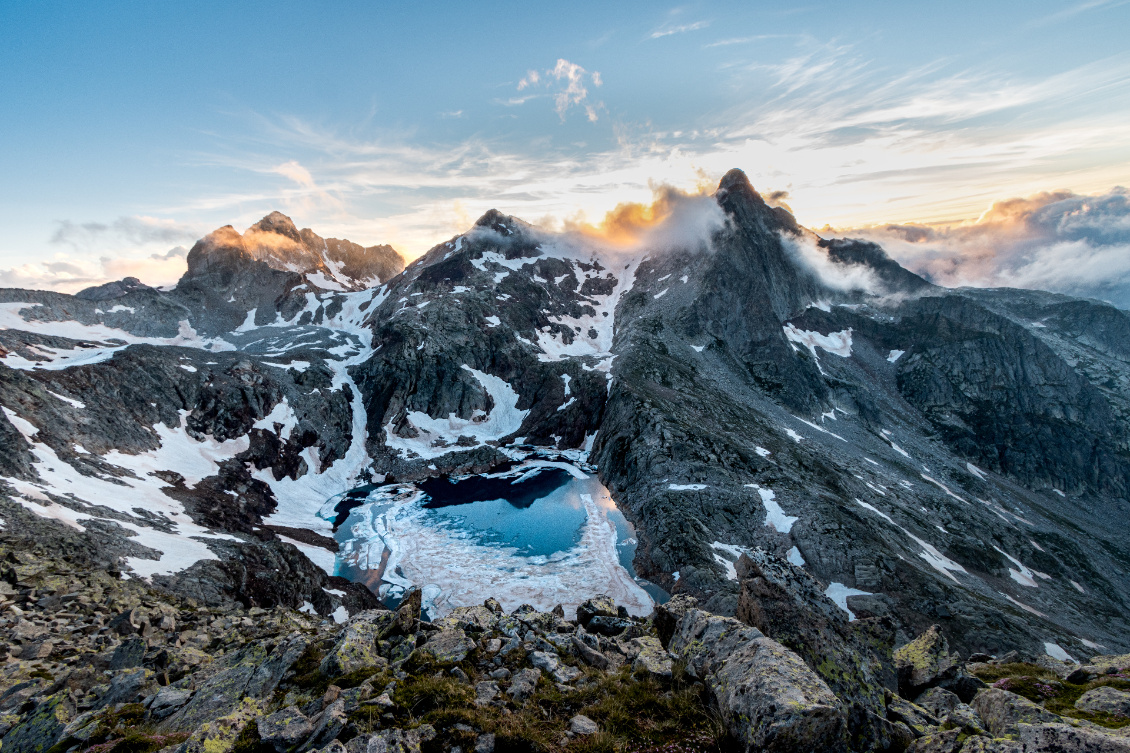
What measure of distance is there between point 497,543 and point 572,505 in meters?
16.0

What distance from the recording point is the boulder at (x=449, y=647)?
43.6 ft

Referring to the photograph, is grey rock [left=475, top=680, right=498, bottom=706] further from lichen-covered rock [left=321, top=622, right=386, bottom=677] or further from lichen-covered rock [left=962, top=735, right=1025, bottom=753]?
lichen-covered rock [left=962, top=735, right=1025, bottom=753]

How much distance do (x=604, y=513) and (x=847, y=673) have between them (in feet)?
208

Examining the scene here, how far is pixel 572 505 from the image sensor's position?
74250mm

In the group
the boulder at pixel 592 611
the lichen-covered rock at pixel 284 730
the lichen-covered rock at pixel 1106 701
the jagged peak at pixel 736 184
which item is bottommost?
the boulder at pixel 592 611

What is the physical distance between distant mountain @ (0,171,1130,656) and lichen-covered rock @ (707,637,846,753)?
408 cm

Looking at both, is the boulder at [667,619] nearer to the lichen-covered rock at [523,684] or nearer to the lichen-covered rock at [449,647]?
the lichen-covered rock at [523,684]

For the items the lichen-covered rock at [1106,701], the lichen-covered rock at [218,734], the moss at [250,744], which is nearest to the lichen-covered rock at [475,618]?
the lichen-covered rock at [218,734]

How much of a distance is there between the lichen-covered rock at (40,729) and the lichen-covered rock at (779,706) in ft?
48.7

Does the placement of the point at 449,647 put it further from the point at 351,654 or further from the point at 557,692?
the point at 557,692

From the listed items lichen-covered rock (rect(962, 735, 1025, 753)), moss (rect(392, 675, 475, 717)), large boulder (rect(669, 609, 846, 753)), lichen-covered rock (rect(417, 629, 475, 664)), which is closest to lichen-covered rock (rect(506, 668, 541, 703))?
moss (rect(392, 675, 475, 717))

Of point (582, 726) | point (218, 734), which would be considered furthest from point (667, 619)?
point (218, 734)

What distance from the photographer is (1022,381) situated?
13775cm

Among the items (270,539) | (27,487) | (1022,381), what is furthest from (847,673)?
(1022,381)
